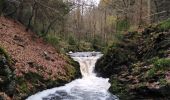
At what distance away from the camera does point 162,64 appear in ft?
56.1

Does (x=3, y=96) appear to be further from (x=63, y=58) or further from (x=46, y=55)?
(x=63, y=58)

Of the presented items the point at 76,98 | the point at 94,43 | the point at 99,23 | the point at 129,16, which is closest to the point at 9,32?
the point at 76,98

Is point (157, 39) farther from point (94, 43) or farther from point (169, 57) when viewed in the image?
point (94, 43)

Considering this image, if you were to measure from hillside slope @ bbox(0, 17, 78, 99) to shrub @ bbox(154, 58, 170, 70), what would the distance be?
21.1 ft

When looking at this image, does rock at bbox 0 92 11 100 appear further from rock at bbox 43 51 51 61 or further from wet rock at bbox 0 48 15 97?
rock at bbox 43 51 51 61

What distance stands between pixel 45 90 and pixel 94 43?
40.4 meters

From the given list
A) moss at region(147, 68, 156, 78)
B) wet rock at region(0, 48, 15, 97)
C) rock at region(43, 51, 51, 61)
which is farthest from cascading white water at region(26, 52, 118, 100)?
rock at region(43, 51, 51, 61)

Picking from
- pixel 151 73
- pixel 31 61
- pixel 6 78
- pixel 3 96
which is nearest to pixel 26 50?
pixel 31 61

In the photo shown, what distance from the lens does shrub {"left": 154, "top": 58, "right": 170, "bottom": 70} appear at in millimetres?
16875

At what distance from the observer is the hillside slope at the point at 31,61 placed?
17498 millimetres

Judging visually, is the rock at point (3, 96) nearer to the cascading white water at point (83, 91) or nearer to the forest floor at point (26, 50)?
the cascading white water at point (83, 91)

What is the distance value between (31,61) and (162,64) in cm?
800

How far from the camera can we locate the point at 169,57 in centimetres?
1773

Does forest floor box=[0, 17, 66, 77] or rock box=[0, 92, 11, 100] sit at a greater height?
forest floor box=[0, 17, 66, 77]
